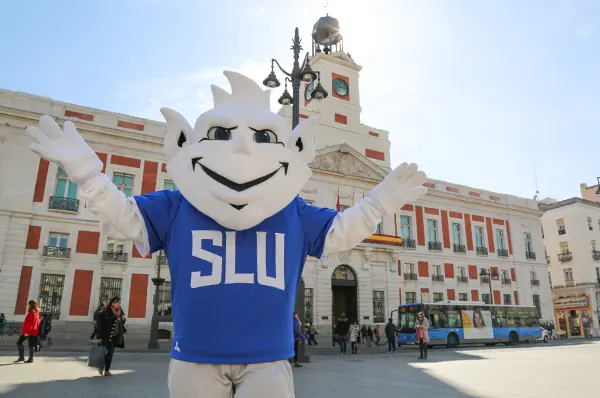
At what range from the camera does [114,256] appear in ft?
67.1

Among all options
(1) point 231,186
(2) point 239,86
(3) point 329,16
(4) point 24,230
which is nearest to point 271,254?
(1) point 231,186

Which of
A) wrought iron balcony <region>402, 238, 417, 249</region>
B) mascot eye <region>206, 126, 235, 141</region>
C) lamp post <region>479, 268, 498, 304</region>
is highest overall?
wrought iron balcony <region>402, 238, 417, 249</region>

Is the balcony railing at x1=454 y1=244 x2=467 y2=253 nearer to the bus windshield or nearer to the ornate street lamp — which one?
the bus windshield

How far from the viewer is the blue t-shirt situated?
2.39 meters

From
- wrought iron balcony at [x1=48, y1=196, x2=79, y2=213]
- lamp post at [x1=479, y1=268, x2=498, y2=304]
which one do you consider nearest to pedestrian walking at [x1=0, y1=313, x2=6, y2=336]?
wrought iron balcony at [x1=48, y1=196, x2=79, y2=213]

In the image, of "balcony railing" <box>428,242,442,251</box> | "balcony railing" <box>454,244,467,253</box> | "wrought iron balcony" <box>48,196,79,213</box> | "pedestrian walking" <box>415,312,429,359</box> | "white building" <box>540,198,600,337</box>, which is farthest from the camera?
"white building" <box>540,198,600,337</box>

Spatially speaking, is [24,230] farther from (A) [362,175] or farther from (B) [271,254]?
(B) [271,254]

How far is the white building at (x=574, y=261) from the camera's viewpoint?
123 ft

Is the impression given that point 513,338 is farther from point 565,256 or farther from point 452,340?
point 565,256

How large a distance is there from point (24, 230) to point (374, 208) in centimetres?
2049

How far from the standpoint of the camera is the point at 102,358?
7445 millimetres

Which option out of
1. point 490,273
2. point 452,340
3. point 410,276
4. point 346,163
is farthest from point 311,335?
point 490,273

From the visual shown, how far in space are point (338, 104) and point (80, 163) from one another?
88.8 feet

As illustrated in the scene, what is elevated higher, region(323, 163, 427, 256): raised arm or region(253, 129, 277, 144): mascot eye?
region(253, 129, 277, 144): mascot eye
